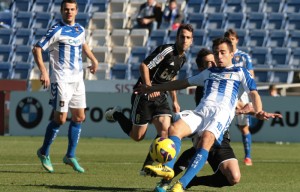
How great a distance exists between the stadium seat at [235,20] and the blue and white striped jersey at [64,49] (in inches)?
627

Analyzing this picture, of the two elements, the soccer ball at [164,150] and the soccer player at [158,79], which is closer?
the soccer ball at [164,150]

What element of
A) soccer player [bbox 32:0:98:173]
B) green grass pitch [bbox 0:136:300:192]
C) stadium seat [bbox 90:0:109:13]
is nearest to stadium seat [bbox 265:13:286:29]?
stadium seat [bbox 90:0:109:13]

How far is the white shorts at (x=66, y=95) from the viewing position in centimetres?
1266

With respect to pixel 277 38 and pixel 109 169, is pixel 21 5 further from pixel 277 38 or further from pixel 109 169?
pixel 109 169

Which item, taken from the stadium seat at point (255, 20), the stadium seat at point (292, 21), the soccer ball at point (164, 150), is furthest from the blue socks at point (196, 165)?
the stadium seat at point (255, 20)

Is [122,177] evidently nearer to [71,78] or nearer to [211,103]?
[71,78]

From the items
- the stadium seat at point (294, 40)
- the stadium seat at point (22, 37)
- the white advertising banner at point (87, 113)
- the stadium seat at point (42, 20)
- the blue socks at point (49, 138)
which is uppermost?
the stadium seat at point (42, 20)

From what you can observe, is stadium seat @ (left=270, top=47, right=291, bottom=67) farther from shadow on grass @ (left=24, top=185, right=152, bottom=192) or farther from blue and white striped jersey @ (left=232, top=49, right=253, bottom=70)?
shadow on grass @ (left=24, top=185, right=152, bottom=192)

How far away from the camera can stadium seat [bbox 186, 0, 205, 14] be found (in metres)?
29.3

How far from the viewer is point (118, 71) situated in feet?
91.4

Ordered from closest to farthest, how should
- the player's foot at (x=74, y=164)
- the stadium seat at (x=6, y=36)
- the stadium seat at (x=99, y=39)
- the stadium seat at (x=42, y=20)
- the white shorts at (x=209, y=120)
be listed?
the white shorts at (x=209, y=120)
the player's foot at (x=74, y=164)
the stadium seat at (x=99, y=39)
the stadium seat at (x=6, y=36)
the stadium seat at (x=42, y=20)

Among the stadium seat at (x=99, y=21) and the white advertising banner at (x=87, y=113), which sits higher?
the stadium seat at (x=99, y=21)

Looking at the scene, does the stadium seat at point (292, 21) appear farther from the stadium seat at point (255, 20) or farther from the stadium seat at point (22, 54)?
the stadium seat at point (22, 54)

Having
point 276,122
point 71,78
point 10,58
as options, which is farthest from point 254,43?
point 71,78
